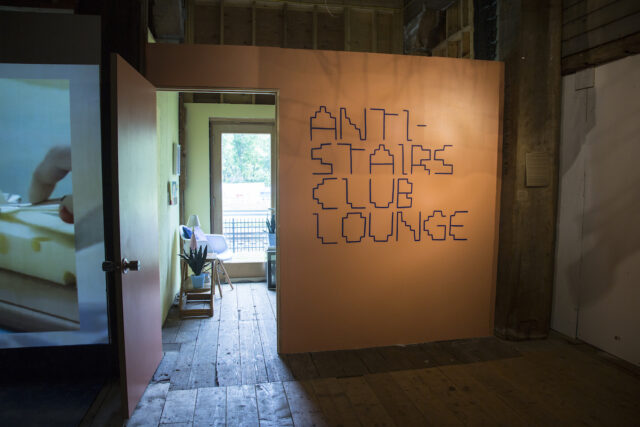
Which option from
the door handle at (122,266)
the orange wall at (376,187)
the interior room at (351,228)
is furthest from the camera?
the orange wall at (376,187)

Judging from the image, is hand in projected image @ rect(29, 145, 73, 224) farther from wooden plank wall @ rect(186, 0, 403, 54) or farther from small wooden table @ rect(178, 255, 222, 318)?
wooden plank wall @ rect(186, 0, 403, 54)

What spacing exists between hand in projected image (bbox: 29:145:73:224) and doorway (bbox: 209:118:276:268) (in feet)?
10.4

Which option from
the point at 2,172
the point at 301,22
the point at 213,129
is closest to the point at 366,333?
the point at 2,172

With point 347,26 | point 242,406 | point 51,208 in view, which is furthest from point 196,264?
point 347,26

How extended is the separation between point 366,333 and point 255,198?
336 cm

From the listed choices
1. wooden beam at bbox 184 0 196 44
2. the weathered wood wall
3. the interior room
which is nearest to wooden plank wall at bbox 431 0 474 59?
the interior room

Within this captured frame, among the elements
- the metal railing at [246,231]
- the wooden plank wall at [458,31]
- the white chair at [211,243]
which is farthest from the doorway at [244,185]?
the wooden plank wall at [458,31]

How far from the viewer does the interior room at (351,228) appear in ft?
8.64

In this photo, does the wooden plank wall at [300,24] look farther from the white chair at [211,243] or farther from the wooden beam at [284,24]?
the white chair at [211,243]

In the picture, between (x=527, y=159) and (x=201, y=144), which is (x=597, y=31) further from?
(x=201, y=144)

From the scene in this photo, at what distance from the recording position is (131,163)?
97.5 inches

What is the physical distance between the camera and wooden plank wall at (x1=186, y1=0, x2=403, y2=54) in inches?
222

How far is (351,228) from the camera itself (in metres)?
3.36

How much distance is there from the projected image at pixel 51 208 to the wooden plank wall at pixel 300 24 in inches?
124
